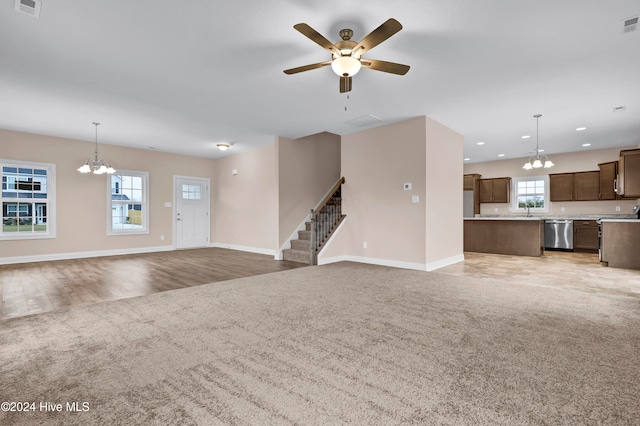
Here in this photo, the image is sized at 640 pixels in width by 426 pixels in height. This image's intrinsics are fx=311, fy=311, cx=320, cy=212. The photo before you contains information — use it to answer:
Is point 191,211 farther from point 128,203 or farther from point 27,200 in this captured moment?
point 27,200

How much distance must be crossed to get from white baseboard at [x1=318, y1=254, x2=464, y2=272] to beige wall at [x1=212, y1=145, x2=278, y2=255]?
144 centimetres

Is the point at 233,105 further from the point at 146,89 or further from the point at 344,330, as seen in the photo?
the point at 344,330

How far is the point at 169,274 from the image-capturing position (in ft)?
16.7

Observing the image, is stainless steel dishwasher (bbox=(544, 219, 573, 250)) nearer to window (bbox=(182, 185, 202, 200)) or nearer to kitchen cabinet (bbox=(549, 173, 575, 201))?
kitchen cabinet (bbox=(549, 173, 575, 201))

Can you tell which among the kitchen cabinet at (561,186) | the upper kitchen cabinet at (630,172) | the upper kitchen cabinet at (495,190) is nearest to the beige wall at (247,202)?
the upper kitchen cabinet at (495,190)

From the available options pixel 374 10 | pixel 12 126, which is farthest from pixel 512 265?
pixel 12 126

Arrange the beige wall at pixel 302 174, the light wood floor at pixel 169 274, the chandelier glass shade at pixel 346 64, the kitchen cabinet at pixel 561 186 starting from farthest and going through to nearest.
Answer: the kitchen cabinet at pixel 561 186, the beige wall at pixel 302 174, the light wood floor at pixel 169 274, the chandelier glass shade at pixel 346 64

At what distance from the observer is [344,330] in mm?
2645

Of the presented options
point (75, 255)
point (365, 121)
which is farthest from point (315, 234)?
point (75, 255)

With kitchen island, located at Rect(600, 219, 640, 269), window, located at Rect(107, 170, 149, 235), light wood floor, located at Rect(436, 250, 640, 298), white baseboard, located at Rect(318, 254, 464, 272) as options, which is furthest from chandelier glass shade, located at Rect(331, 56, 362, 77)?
window, located at Rect(107, 170, 149, 235)

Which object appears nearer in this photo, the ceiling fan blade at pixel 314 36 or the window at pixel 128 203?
the ceiling fan blade at pixel 314 36

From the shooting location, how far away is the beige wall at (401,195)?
214 inches

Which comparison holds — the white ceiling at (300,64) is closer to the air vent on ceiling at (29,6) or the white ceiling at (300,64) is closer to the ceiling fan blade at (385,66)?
the air vent on ceiling at (29,6)

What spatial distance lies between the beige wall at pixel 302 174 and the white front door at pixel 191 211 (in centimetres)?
341
